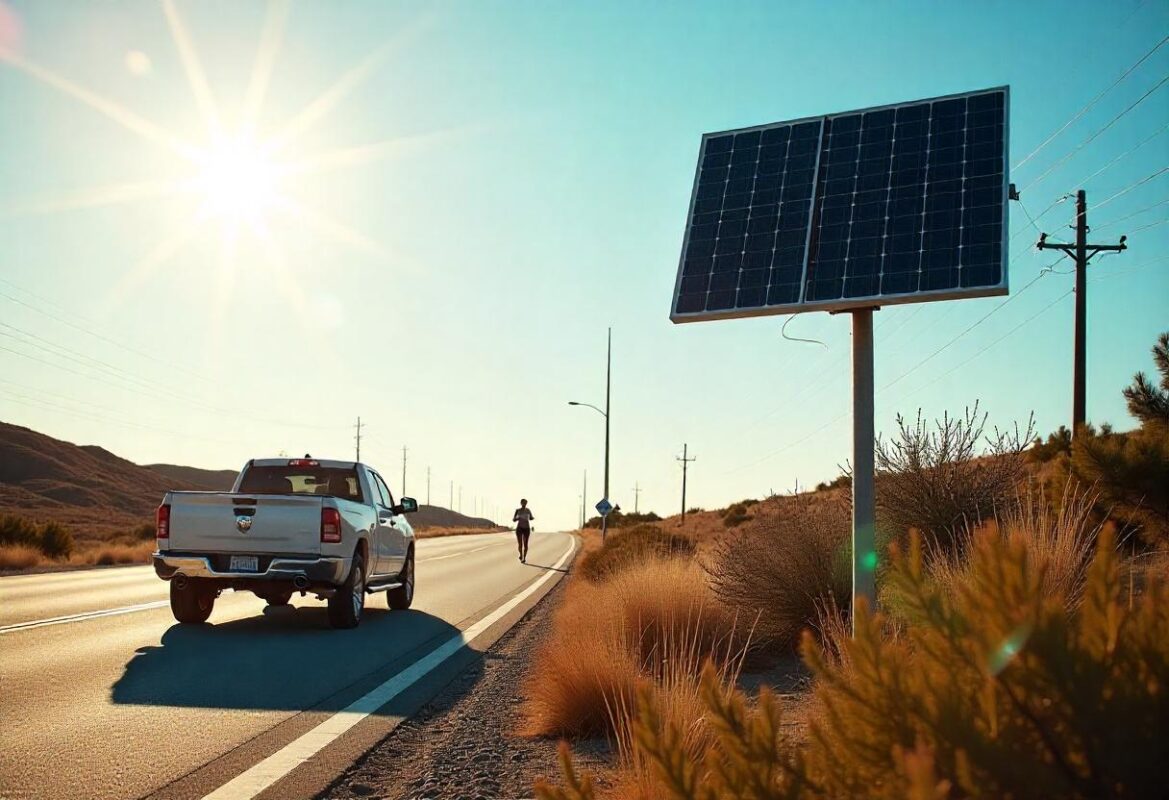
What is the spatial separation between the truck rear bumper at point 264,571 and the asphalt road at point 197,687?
2.12ft

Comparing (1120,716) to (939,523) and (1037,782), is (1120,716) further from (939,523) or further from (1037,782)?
(939,523)

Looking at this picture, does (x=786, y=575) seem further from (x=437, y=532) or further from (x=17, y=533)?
(x=437, y=532)

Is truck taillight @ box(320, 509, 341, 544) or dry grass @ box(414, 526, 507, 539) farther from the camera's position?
dry grass @ box(414, 526, 507, 539)

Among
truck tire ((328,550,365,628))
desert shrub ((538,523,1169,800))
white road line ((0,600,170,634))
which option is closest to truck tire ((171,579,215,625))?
white road line ((0,600,170,634))

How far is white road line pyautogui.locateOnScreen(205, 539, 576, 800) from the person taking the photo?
17.9 feet

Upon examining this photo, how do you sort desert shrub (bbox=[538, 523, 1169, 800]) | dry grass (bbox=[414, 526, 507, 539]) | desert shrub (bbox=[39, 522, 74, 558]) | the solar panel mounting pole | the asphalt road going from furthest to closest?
dry grass (bbox=[414, 526, 507, 539]) < desert shrub (bbox=[39, 522, 74, 558]) < the solar panel mounting pole < the asphalt road < desert shrub (bbox=[538, 523, 1169, 800])

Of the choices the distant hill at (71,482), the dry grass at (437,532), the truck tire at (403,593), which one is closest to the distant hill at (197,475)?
the distant hill at (71,482)

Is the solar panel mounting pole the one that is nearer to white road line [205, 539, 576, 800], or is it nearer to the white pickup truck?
white road line [205, 539, 576, 800]

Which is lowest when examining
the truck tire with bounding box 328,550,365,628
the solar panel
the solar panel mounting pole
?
the truck tire with bounding box 328,550,365,628

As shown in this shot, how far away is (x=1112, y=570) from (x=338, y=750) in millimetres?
5276

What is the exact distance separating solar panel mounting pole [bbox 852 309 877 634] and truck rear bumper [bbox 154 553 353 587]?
709cm

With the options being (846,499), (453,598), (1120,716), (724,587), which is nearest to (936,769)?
(1120,716)

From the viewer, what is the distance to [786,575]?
9.95m

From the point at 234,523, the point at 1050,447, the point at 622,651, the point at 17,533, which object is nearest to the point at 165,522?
the point at 234,523
